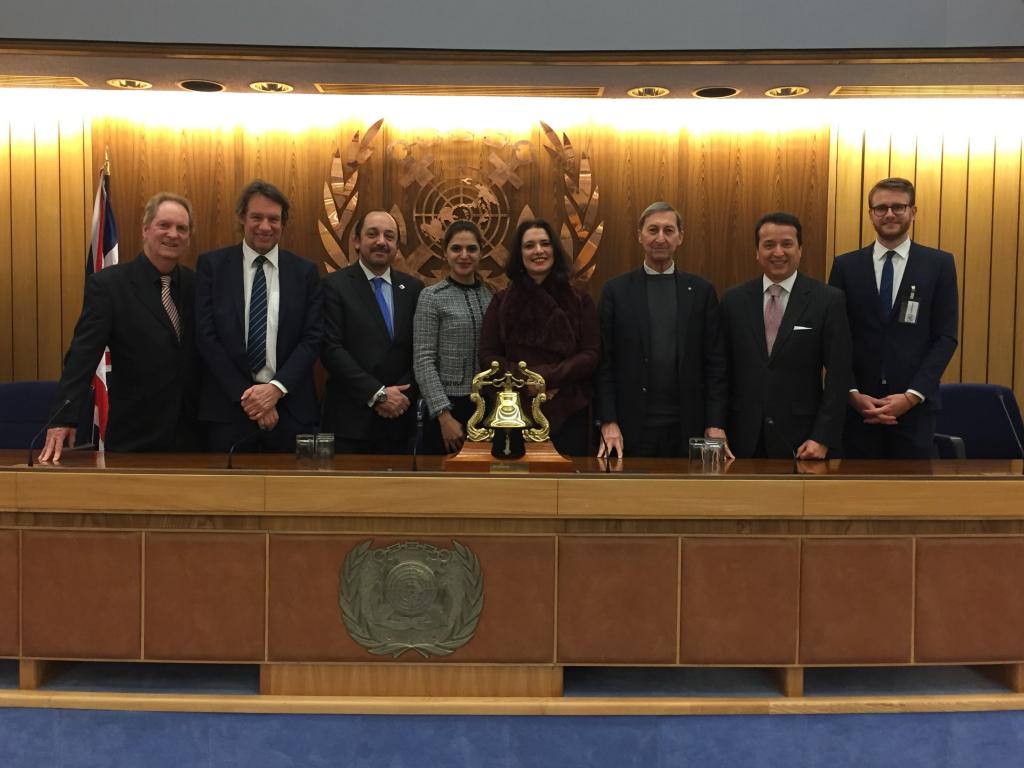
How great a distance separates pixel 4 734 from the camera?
9.36 feet

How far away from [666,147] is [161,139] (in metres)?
2.93

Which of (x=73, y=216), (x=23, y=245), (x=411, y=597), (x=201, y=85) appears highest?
(x=201, y=85)

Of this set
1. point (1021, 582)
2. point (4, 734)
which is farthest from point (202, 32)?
point (1021, 582)

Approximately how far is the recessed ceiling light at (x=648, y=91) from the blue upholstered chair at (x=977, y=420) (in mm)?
2146

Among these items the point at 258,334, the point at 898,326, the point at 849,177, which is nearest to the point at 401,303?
the point at 258,334

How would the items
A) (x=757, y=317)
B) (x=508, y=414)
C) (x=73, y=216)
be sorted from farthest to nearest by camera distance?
(x=73, y=216) → (x=757, y=317) → (x=508, y=414)

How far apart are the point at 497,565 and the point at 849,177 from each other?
3.83m

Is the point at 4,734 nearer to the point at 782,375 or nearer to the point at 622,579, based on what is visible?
the point at 622,579

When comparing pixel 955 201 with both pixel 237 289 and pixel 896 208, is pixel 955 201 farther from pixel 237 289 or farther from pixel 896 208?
pixel 237 289

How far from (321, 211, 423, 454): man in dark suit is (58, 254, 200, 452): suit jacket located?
0.57m

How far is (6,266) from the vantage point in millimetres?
5602

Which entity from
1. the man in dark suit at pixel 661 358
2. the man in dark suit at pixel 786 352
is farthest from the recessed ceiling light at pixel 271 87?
the man in dark suit at pixel 786 352

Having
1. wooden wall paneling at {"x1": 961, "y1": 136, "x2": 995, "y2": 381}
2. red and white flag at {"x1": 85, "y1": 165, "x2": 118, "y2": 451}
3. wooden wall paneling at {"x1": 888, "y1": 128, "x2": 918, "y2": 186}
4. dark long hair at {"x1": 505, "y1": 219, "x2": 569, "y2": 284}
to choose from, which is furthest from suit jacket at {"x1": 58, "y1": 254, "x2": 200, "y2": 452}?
wooden wall paneling at {"x1": 961, "y1": 136, "x2": 995, "y2": 381}

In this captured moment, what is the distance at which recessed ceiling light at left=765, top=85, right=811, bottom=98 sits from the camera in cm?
493
